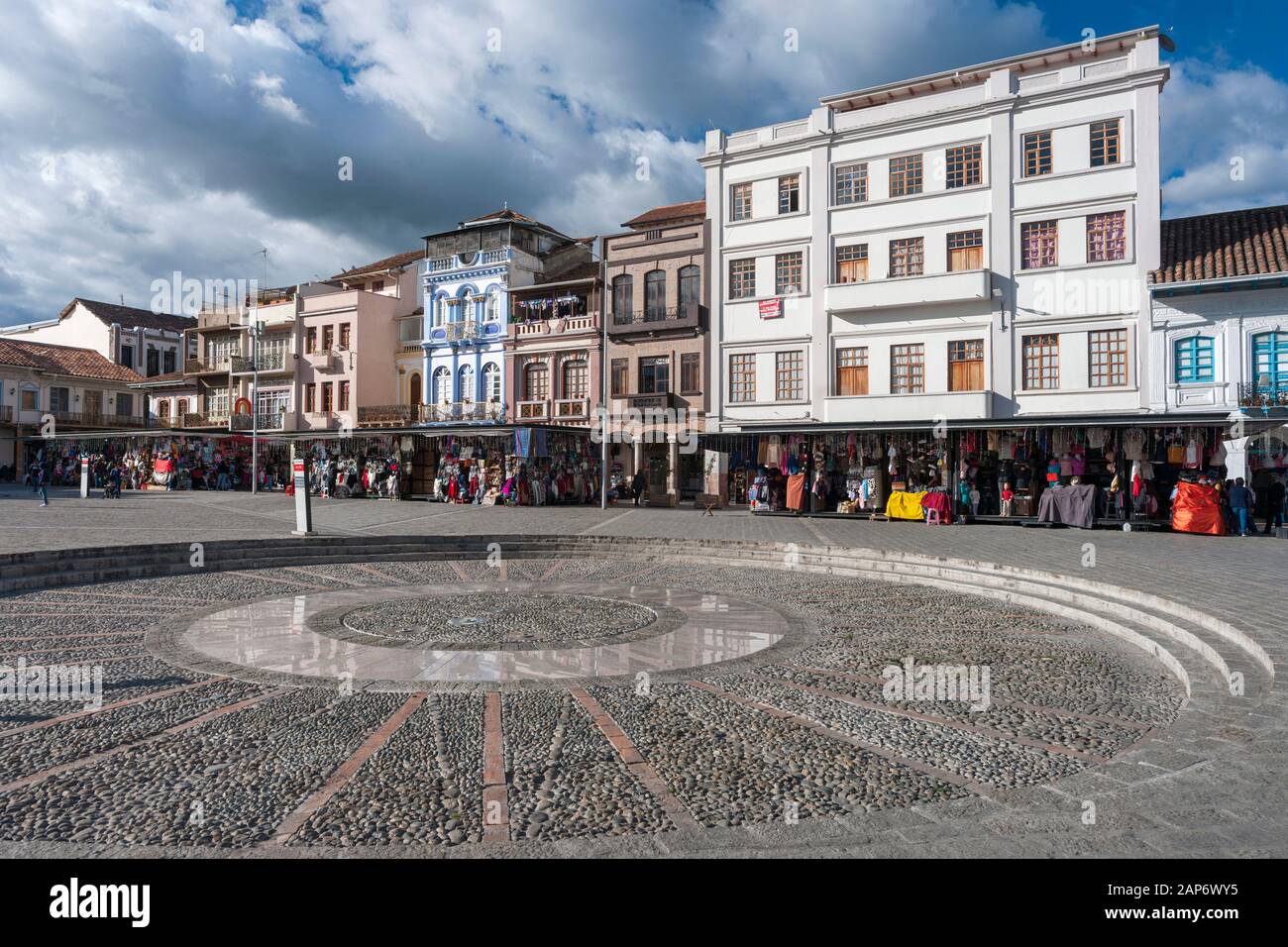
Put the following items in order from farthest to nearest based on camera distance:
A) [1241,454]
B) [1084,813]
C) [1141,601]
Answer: [1241,454]
[1141,601]
[1084,813]

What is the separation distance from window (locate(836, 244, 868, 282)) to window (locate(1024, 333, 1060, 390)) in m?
6.23

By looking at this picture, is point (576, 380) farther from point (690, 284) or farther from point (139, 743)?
point (139, 743)

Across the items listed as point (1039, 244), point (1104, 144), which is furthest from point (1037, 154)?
point (1039, 244)

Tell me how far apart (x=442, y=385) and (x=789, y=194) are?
2064cm

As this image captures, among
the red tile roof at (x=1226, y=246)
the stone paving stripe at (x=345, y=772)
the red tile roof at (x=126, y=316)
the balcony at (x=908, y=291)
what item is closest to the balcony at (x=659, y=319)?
the balcony at (x=908, y=291)

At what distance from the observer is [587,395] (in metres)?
37.4

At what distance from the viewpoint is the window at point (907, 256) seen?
96.3ft

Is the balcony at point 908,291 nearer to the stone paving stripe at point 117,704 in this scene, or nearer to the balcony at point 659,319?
the balcony at point 659,319

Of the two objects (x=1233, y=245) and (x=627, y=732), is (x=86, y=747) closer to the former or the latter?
(x=627, y=732)

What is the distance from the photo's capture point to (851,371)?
99.6 ft

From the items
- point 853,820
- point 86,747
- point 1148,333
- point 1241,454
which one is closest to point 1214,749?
point 853,820

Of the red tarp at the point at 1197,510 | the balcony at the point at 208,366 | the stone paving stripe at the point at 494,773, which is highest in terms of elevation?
the balcony at the point at 208,366

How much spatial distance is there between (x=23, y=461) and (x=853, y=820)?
65.7m

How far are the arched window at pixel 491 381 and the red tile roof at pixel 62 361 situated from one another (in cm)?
3288
